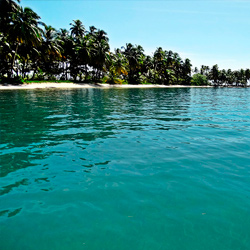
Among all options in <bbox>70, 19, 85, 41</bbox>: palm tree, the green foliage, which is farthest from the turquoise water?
the green foliage

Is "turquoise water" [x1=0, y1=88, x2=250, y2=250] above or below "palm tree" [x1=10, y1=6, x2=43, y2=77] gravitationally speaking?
below

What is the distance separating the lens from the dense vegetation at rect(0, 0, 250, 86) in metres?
44.0

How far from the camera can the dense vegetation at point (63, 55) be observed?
43969 millimetres

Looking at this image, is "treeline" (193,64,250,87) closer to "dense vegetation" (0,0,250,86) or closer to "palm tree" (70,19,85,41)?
"dense vegetation" (0,0,250,86)

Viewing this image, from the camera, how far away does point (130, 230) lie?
11.1ft

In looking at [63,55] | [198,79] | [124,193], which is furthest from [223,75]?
[124,193]

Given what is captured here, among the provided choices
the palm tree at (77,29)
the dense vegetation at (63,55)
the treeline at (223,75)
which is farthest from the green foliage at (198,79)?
the palm tree at (77,29)

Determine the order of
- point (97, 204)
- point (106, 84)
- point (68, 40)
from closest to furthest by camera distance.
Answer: point (97, 204) < point (68, 40) < point (106, 84)

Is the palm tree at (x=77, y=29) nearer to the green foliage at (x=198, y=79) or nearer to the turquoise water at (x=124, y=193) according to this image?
the turquoise water at (x=124, y=193)

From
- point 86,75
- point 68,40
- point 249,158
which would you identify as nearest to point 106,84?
point 86,75

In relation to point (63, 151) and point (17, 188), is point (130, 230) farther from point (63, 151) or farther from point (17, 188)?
point (63, 151)

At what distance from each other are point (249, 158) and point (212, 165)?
1566 millimetres

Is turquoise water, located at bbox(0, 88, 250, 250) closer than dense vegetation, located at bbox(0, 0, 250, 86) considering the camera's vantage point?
Yes

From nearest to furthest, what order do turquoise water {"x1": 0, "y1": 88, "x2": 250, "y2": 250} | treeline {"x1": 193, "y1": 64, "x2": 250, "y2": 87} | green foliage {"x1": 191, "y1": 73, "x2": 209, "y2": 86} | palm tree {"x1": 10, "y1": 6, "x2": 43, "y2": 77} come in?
turquoise water {"x1": 0, "y1": 88, "x2": 250, "y2": 250} < palm tree {"x1": 10, "y1": 6, "x2": 43, "y2": 77} < green foliage {"x1": 191, "y1": 73, "x2": 209, "y2": 86} < treeline {"x1": 193, "y1": 64, "x2": 250, "y2": 87}
